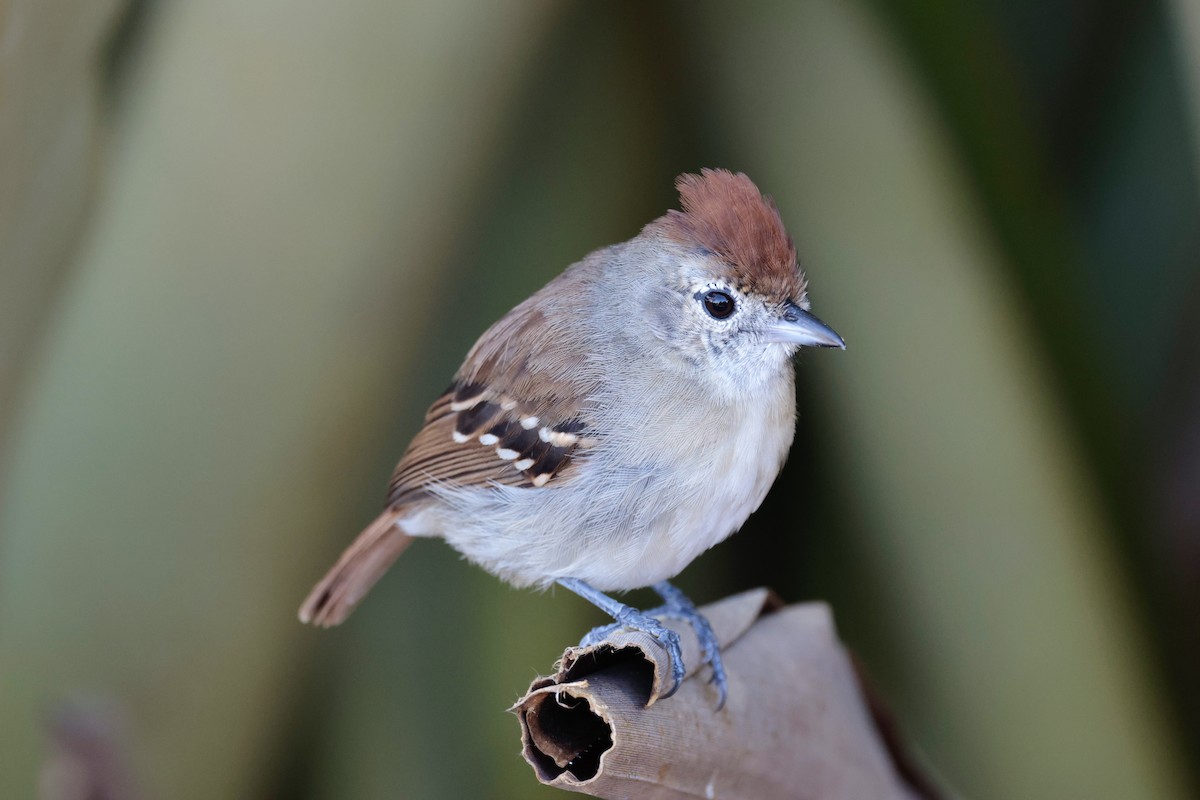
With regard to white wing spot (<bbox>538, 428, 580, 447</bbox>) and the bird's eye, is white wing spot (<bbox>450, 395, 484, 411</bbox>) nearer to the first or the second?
white wing spot (<bbox>538, 428, 580, 447</bbox>)

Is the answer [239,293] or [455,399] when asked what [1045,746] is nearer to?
[455,399]

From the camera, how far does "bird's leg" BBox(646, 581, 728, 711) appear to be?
2.89 feet

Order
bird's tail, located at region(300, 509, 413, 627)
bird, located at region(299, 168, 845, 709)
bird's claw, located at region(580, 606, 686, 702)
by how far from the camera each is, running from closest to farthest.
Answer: bird's claw, located at region(580, 606, 686, 702)
bird, located at region(299, 168, 845, 709)
bird's tail, located at region(300, 509, 413, 627)

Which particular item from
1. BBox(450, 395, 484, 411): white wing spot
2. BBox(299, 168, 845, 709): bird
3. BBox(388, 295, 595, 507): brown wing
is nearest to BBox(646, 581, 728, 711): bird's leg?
BBox(299, 168, 845, 709): bird

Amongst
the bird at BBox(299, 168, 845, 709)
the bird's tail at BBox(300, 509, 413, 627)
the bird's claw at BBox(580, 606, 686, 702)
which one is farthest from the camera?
the bird's tail at BBox(300, 509, 413, 627)

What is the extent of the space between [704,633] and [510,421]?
0.97 feet

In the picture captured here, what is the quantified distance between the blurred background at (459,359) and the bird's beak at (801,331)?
285 millimetres

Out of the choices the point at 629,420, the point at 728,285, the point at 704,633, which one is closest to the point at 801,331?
the point at 728,285

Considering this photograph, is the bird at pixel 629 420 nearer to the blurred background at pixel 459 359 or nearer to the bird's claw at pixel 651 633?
the bird's claw at pixel 651 633

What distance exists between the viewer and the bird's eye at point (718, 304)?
Result: 3.09 feet

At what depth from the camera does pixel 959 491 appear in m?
1.18

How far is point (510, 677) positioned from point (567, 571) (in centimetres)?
26

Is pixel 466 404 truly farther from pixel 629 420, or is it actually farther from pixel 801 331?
pixel 801 331

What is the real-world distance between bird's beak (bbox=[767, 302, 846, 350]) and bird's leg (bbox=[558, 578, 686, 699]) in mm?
293
